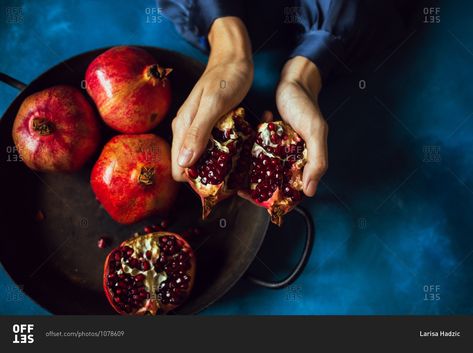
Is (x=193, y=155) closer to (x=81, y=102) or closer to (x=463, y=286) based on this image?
(x=81, y=102)

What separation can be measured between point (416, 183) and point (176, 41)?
77cm

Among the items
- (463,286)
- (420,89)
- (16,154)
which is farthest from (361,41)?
(16,154)

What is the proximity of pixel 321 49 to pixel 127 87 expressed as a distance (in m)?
0.49

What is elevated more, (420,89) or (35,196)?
(420,89)

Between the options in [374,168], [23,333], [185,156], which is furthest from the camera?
[374,168]

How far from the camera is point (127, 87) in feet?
3.52

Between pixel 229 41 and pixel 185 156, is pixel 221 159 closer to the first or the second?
pixel 185 156

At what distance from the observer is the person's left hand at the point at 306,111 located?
3.35 feet

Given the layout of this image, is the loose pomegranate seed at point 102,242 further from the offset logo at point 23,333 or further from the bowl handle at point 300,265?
the bowl handle at point 300,265

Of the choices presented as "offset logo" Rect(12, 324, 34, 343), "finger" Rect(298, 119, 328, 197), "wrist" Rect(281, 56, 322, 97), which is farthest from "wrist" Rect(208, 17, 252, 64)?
"offset logo" Rect(12, 324, 34, 343)

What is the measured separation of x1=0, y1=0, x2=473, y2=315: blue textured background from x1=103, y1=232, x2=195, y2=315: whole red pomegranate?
7.5 inches

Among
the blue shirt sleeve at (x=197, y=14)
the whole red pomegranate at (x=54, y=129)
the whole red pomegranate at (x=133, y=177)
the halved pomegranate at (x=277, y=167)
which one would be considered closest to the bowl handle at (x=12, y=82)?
the whole red pomegranate at (x=54, y=129)

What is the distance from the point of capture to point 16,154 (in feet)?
3.80

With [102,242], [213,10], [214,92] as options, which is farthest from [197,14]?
[102,242]
